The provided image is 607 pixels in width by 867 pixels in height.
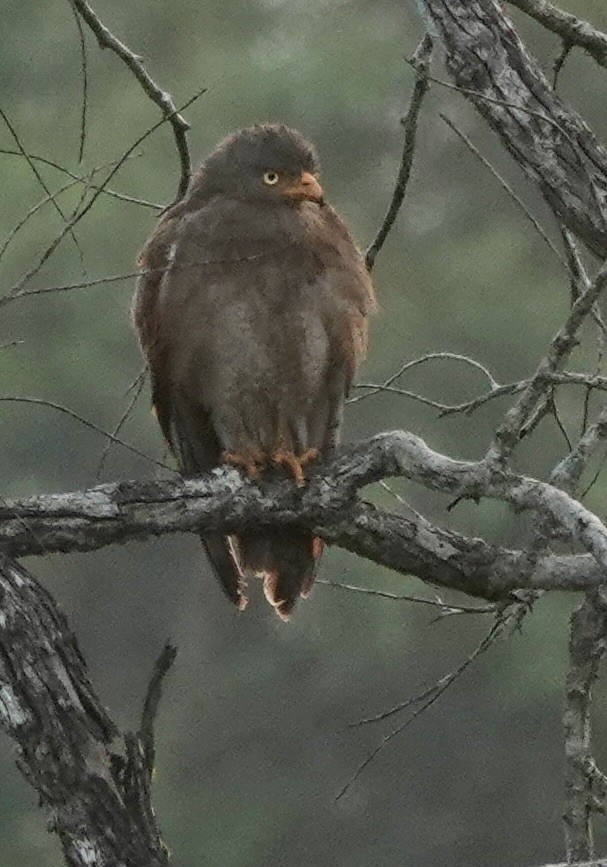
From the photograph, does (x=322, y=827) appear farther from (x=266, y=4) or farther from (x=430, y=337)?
(x=266, y=4)

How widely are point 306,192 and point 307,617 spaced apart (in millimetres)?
8916

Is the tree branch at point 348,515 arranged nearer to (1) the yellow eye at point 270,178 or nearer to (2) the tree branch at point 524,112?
(2) the tree branch at point 524,112

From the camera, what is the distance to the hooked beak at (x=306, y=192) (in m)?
5.43

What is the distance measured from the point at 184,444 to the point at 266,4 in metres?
12.7

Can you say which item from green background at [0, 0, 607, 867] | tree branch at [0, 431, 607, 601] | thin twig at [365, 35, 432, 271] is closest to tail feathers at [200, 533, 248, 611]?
tree branch at [0, 431, 607, 601]

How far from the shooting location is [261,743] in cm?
1453

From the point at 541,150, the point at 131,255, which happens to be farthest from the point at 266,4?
the point at 541,150

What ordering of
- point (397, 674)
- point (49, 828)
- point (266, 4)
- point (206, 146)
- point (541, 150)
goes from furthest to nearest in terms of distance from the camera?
point (266, 4), point (206, 146), point (397, 674), point (541, 150), point (49, 828)

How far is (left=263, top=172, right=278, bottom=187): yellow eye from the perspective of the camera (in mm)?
5492

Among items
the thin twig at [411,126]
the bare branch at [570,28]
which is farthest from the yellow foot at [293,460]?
the bare branch at [570,28]

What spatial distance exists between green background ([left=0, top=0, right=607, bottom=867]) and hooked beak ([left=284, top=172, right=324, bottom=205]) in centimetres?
705

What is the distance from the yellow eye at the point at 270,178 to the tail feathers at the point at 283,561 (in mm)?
875

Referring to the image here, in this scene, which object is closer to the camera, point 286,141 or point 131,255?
point 286,141

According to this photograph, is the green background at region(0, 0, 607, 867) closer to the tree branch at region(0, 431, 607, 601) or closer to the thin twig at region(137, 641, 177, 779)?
the tree branch at region(0, 431, 607, 601)
